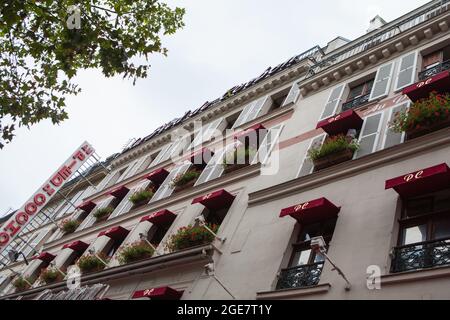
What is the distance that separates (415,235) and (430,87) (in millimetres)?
5180

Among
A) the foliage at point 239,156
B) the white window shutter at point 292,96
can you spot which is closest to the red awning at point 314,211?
the foliage at point 239,156

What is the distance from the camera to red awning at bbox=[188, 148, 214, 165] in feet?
64.3

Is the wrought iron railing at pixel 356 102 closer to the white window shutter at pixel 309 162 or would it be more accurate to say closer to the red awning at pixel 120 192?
the white window shutter at pixel 309 162

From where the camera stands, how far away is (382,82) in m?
14.4

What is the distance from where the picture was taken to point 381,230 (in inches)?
354

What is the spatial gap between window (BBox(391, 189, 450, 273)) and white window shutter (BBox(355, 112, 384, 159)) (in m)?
2.73

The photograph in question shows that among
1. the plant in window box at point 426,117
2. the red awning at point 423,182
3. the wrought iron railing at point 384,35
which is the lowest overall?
the red awning at point 423,182

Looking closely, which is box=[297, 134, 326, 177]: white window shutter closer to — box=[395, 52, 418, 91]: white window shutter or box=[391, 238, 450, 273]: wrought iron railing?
box=[395, 52, 418, 91]: white window shutter

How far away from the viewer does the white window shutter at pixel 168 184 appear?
19.5m

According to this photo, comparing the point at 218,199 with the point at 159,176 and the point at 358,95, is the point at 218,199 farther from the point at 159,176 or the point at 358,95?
the point at 159,176

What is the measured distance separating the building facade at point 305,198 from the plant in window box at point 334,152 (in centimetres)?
4

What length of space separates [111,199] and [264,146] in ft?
39.3
